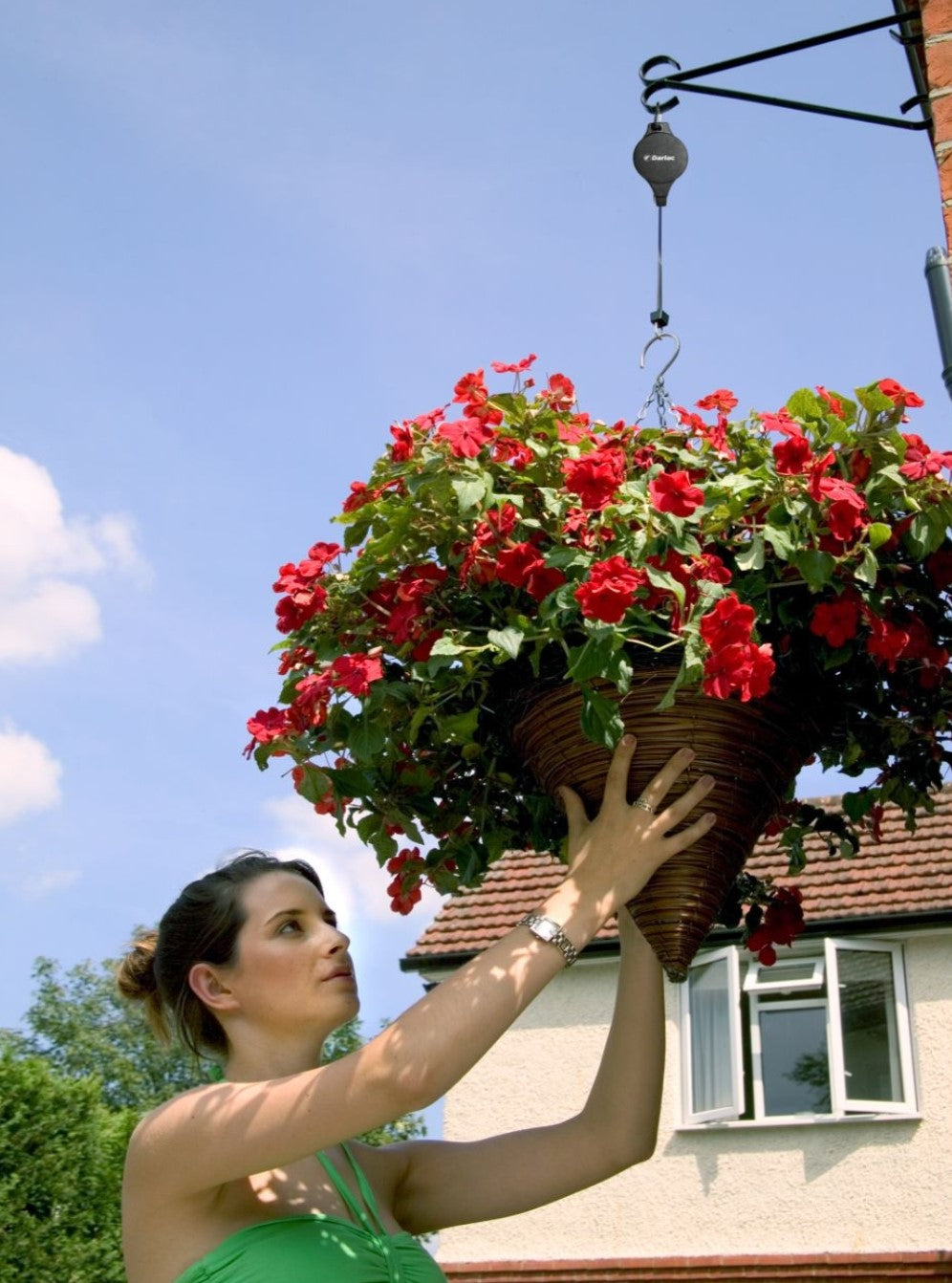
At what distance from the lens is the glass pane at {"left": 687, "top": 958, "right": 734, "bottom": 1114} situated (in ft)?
41.9

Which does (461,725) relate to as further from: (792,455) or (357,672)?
(792,455)

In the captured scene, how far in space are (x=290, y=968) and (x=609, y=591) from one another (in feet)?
3.21

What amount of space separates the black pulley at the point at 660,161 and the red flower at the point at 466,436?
1.34 meters

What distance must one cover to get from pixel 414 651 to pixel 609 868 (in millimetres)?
450

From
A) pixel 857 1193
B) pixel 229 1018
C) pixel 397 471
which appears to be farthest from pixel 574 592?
pixel 857 1193

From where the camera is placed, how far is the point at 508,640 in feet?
7.12

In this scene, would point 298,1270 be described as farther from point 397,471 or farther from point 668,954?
point 397,471

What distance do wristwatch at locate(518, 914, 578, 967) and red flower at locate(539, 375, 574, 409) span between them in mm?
811

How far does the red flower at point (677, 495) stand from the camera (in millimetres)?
2143

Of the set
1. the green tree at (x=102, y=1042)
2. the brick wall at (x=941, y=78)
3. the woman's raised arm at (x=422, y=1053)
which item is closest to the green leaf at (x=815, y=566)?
the woman's raised arm at (x=422, y=1053)

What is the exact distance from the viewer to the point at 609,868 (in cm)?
227

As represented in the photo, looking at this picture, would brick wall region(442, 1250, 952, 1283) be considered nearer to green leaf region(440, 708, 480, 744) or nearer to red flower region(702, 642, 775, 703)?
green leaf region(440, 708, 480, 744)

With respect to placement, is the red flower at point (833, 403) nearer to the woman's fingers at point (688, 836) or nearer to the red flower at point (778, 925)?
the woman's fingers at point (688, 836)

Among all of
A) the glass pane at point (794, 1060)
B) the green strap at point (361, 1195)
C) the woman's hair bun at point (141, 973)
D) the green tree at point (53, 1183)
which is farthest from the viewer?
the glass pane at point (794, 1060)
